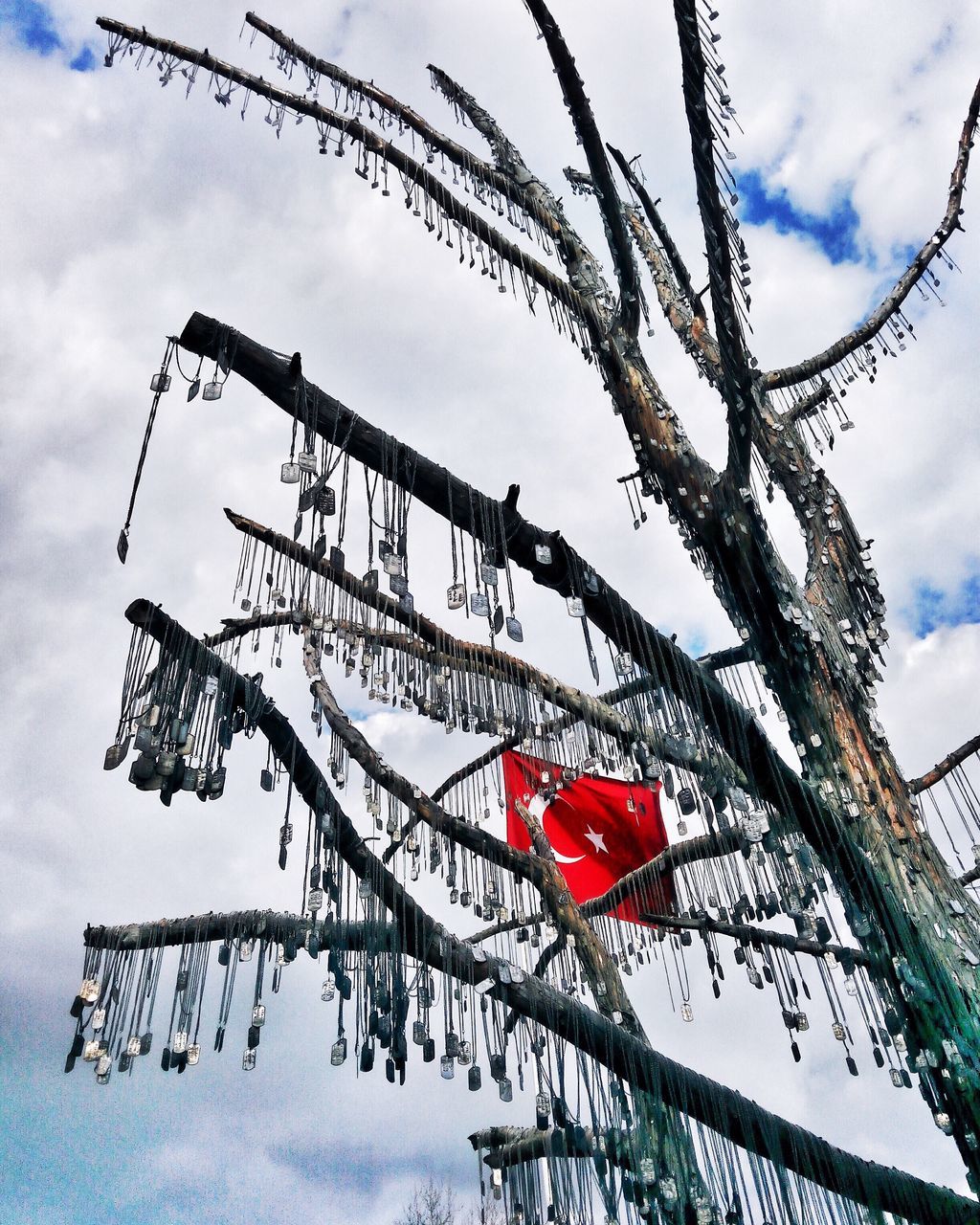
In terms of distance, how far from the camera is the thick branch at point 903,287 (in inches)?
184

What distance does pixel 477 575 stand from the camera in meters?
2.89

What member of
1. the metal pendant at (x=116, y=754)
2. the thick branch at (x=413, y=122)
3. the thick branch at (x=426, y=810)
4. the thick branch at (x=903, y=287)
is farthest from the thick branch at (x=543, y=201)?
the metal pendant at (x=116, y=754)

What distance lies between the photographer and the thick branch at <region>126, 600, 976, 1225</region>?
278 cm

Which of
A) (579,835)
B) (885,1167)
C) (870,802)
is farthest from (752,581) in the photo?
(579,835)

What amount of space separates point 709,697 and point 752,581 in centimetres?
45

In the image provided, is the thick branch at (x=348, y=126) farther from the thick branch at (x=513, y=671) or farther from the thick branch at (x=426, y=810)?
the thick branch at (x=426, y=810)

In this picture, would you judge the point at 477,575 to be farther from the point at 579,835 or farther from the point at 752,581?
the point at 579,835

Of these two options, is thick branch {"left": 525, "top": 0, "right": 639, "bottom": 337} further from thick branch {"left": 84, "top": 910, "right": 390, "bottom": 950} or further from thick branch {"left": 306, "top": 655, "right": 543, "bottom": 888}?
thick branch {"left": 84, "top": 910, "right": 390, "bottom": 950}

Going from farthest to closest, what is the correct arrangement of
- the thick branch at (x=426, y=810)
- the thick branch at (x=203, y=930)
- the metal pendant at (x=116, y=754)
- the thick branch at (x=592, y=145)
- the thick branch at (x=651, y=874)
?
the thick branch at (x=426, y=810) < the thick branch at (x=651, y=874) < the thick branch at (x=203, y=930) < the thick branch at (x=592, y=145) < the metal pendant at (x=116, y=754)

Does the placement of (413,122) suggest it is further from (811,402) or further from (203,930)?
(203,930)

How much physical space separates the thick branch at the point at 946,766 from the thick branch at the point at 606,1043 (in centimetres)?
169

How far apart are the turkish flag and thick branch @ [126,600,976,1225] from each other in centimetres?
211

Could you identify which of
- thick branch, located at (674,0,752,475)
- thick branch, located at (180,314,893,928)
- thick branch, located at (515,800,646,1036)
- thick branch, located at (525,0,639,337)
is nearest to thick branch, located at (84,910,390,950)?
thick branch, located at (180,314,893,928)

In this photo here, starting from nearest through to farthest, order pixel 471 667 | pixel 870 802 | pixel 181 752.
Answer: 1. pixel 181 752
2. pixel 870 802
3. pixel 471 667
